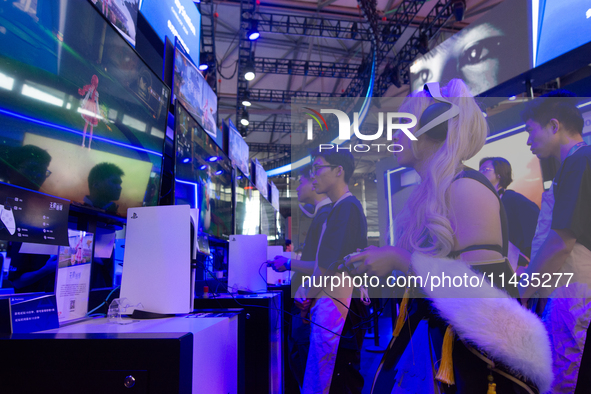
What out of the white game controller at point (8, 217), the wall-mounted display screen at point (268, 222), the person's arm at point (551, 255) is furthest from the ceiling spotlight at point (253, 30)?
the white game controller at point (8, 217)

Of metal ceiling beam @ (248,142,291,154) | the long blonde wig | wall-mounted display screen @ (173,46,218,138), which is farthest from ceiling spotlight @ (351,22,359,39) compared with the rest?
metal ceiling beam @ (248,142,291,154)

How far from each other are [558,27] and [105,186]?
3.14 metres

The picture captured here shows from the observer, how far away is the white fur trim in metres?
1.15

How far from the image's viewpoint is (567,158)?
7.33ft

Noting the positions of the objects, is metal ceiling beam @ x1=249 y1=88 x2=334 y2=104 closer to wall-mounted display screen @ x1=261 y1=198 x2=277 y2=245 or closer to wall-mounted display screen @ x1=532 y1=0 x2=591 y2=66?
wall-mounted display screen @ x1=261 y1=198 x2=277 y2=245

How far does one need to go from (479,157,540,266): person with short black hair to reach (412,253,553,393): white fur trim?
103 cm

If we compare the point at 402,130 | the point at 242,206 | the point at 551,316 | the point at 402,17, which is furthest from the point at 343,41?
the point at 551,316

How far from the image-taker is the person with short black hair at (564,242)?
6.43 ft

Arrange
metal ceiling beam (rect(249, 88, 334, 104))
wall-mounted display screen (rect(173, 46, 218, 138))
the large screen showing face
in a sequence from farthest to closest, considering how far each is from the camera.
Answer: metal ceiling beam (rect(249, 88, 334, 104))
wall-mounted display screen (rect(173, 46, 218, 138))
the large screen showing face

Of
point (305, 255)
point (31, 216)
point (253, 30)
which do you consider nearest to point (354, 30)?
point (253, 30)

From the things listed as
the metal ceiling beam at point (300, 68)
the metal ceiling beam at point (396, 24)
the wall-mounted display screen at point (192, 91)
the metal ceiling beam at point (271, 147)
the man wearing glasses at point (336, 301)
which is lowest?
the man wearing glasses at point (336, 301)

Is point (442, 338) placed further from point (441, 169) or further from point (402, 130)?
point (402, 130)

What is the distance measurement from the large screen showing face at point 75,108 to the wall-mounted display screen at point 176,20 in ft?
3.36

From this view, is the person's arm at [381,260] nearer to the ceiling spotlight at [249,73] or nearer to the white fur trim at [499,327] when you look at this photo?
the white fur trim at [499,327]
